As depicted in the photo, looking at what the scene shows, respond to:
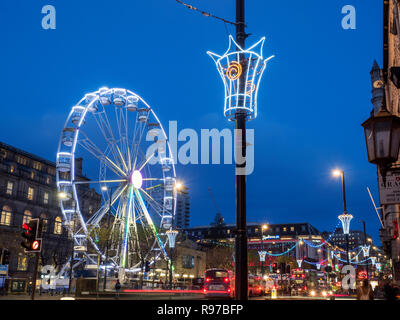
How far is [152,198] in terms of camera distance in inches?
2128

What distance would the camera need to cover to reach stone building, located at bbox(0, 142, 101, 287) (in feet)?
230

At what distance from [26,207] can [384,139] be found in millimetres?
75409

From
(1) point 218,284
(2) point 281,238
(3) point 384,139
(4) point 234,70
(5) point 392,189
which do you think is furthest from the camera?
(2) point 281,238

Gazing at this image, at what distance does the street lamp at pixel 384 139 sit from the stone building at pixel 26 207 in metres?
63.4

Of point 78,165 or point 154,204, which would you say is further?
point 78,165

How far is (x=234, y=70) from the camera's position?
1452cm

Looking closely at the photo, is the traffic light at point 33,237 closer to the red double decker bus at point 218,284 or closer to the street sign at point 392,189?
the street sign at point 392,189

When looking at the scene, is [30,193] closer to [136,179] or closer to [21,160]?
[21,160]

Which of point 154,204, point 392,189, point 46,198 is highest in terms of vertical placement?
point 46,198

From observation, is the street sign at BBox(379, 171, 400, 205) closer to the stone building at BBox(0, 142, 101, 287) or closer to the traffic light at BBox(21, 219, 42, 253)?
the traffic light at BBox(21, 219, 42, 253)

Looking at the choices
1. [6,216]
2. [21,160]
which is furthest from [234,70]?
[21,160]

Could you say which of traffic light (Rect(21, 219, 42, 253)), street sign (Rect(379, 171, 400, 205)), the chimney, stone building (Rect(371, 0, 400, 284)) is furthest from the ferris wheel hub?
the chimney
